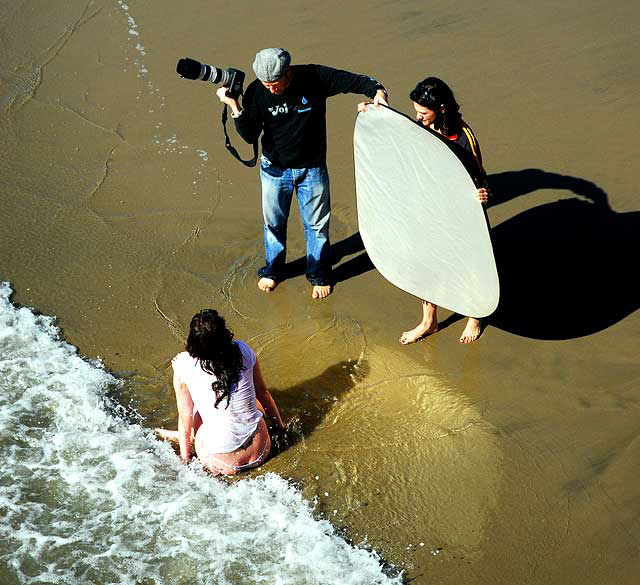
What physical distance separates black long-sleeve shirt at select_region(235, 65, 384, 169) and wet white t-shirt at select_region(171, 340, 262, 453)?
4.55 feet

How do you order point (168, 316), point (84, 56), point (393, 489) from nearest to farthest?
point (393, 489)
point (168, 316)
point (84, 56)

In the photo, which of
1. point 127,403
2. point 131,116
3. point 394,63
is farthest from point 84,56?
point 127,403

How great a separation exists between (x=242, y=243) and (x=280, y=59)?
5.71 ft

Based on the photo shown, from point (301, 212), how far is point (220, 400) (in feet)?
5.54

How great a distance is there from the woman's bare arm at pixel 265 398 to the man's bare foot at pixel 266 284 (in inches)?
47.7

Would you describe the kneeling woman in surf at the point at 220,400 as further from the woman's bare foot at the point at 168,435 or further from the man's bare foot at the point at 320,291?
the man's bare foot at the point at 320,291

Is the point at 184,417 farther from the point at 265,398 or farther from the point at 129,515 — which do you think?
the point at 129,515

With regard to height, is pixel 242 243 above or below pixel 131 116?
below

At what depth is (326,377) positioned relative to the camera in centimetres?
499

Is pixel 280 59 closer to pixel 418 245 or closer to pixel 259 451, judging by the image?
pixel 418 245

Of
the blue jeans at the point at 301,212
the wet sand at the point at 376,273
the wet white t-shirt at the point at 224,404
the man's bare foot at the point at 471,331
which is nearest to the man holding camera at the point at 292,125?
the blue jeans at the point at 301,212

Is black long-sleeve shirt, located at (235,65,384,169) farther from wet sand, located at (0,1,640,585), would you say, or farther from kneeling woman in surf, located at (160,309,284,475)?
kneeling woman in surf, located at (160,309,284,475)

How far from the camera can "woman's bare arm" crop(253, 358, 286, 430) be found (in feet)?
14.1

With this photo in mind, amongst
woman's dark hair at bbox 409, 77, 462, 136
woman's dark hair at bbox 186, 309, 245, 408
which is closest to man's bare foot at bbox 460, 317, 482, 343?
woman's dark hair at bbox 409, 77, 462, 136
